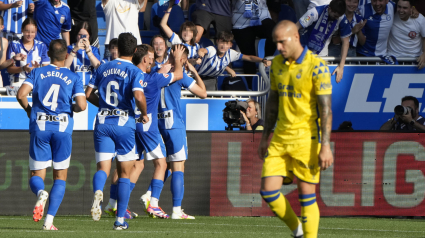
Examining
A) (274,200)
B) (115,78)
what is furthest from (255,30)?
(274,200)

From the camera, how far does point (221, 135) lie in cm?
909

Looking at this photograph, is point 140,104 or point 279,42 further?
point 140,104

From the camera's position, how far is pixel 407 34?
1096cm

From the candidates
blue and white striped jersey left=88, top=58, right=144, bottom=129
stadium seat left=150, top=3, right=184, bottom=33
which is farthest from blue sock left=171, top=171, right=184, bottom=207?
stadium seat left=150, top=3, right=184, bottom=33

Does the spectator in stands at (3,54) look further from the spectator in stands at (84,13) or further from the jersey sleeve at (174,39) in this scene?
the jersey sleeve at (174,39)

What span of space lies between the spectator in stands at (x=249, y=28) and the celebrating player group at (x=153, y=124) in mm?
Answer: 3602

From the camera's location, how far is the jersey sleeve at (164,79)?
304 inches

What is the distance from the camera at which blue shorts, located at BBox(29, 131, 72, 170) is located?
21.8ft

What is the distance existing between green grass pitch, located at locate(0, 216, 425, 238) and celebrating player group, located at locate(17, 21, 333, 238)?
28 centimetres

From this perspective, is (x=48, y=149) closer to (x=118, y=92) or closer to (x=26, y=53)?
(x=118, y=92)

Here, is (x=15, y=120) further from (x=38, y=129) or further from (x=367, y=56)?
(x=367, y=56)

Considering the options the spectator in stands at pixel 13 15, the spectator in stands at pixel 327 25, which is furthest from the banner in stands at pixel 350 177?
the spectator in stands at pixel 13 15

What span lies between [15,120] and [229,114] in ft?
12.3

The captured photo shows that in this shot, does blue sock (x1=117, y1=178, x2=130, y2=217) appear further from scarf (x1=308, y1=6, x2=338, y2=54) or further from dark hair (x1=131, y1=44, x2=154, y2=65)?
scarf (x1=308, y1=6, x2=338, y2=54)
